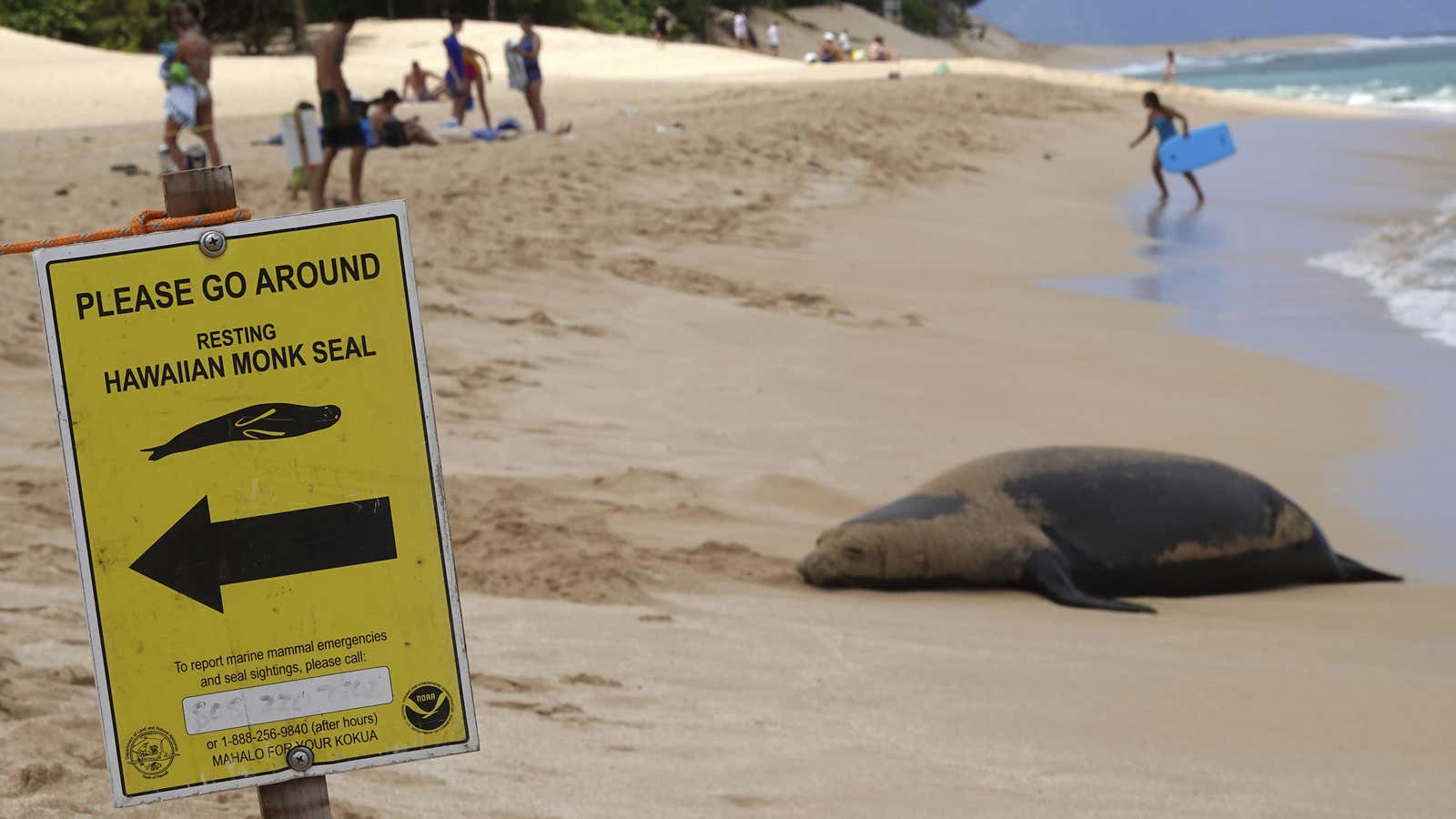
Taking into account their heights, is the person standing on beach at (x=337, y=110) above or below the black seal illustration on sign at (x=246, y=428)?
above

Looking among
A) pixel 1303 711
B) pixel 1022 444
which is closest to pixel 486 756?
pixel 1303 711

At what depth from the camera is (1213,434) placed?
741cm

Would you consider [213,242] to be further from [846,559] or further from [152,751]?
[846,559]

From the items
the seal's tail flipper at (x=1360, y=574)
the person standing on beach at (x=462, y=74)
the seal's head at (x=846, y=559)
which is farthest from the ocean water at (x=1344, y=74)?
the seal's head at (x=846, y=559)

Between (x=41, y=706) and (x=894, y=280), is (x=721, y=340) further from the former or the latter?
(x=41, y=706)

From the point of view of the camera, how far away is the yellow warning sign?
1.99 metres

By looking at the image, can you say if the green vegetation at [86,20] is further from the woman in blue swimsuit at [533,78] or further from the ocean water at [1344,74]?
the ocean water at [1344,74]

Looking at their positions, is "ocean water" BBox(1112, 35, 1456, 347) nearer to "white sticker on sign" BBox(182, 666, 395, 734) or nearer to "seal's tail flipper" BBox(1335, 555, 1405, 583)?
"seal's tail flipper" BBox(1335, 555, 1405, 583)

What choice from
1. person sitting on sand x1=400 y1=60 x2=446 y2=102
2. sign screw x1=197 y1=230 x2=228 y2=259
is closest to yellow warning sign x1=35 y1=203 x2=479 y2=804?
sign screw x1=197 y1=230 x2=228 y2=259

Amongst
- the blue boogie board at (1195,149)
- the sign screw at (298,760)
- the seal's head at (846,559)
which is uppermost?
the sign screw at (298,760)

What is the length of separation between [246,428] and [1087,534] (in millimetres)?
3877

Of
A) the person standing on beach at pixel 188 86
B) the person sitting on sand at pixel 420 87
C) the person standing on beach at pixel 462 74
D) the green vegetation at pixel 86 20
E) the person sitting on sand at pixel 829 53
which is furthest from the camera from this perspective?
the person sitting on sand at pixel 829 53

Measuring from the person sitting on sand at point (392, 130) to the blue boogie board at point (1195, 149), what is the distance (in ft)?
26.2

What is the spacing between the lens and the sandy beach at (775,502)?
3283mm
